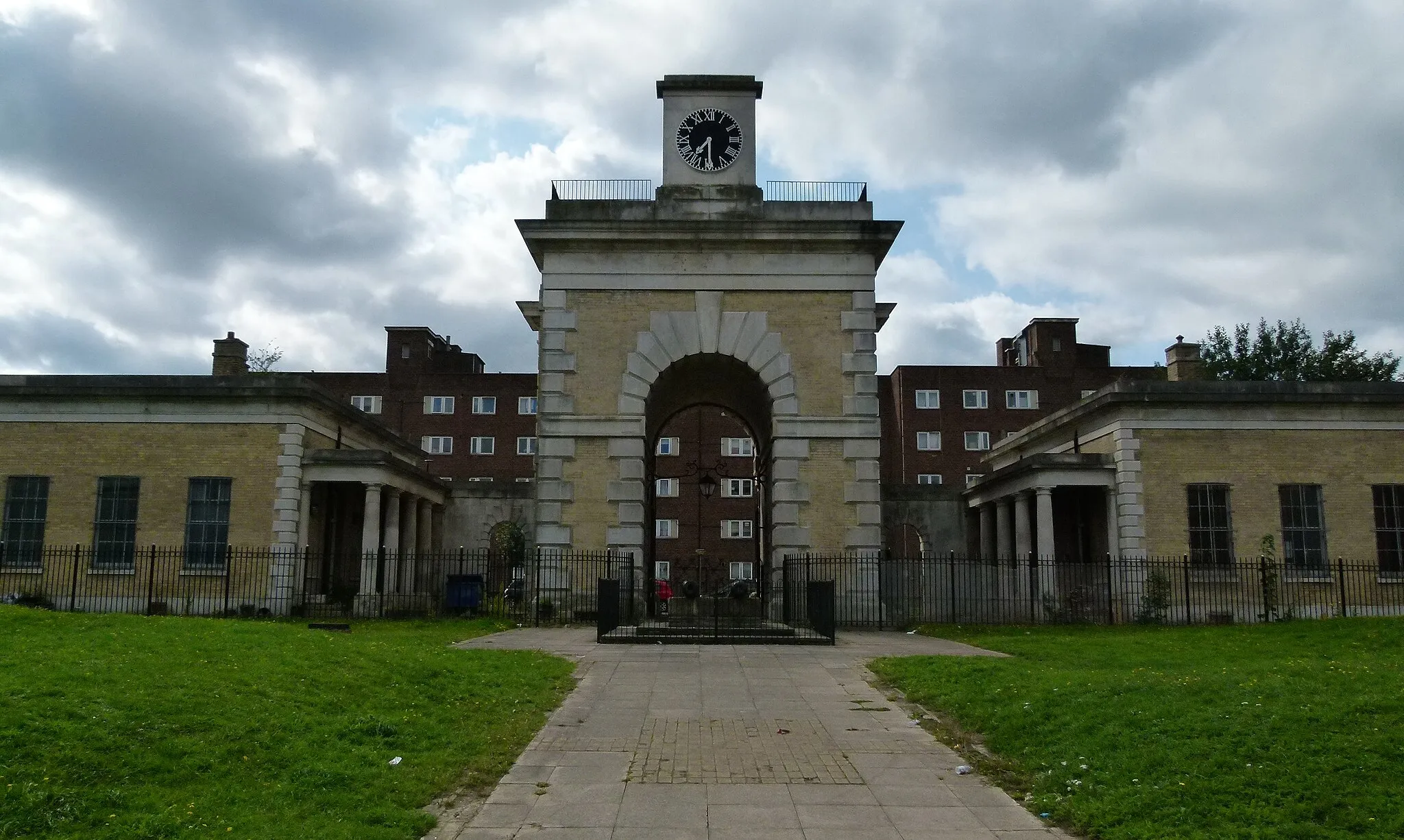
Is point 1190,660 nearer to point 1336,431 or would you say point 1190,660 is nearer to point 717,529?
point 1336,431

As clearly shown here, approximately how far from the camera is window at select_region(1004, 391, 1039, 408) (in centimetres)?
6328

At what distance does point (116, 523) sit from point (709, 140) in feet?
60.7

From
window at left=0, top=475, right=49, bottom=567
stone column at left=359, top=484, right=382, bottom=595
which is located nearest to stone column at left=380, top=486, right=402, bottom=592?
stone column at left=359, top=484, right=382, bottom=595

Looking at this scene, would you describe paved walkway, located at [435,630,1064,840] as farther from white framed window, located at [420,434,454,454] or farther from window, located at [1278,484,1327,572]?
white framed window, located at [420,434,454,454]

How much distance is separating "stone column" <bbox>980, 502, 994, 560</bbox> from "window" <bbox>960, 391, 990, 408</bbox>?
28.9 meters

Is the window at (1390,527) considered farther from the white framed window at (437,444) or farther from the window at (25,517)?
the white framed window at (437,444)

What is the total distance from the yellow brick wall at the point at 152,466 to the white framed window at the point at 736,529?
3679 cm

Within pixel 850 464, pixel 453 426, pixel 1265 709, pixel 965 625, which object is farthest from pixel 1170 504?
pixel 453 426

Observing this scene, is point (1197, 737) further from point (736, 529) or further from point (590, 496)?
point (736, 529)

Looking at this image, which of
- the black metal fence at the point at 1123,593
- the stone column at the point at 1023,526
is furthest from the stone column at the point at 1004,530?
A: the black metal fence at the point at 1123,593

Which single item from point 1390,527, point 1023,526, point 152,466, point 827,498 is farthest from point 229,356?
point 1390,527

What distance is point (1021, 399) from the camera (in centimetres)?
6341

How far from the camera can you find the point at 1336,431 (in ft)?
→ 88.8

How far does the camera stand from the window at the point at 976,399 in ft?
206
